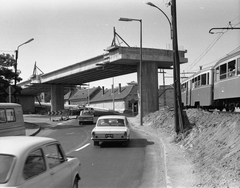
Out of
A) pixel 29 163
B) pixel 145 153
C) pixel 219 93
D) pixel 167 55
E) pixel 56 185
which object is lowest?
pixel 145 153

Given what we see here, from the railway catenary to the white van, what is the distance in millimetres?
10952

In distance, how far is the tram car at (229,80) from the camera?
48.2ft

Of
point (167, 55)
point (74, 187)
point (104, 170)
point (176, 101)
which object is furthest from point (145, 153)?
point (167, 55)

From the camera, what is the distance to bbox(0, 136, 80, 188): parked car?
3.57 m

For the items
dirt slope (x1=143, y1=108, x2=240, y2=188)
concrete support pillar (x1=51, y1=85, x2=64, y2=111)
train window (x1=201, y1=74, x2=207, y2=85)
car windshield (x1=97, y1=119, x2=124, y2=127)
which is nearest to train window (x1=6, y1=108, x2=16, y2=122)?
car windshield (x1=97, y1=119, x2=124, y2=127)

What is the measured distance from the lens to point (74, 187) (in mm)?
5410

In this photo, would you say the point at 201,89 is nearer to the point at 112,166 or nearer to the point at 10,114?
the point at 10,114

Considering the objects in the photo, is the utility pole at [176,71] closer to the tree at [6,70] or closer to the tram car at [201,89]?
the tram car at [201,89]

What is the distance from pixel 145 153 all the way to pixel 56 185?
7.47 m

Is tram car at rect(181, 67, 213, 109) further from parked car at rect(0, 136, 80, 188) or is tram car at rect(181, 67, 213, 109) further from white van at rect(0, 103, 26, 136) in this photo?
parked car at rect(0, 136, 80, 188)

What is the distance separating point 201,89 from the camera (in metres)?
22.7

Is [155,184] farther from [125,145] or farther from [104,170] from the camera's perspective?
[125,145]

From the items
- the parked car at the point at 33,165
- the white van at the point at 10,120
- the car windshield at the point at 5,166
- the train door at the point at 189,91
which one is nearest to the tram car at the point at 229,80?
the train door at the point at 189,91

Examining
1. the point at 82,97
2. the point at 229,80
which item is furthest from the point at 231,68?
the point at 82,97
